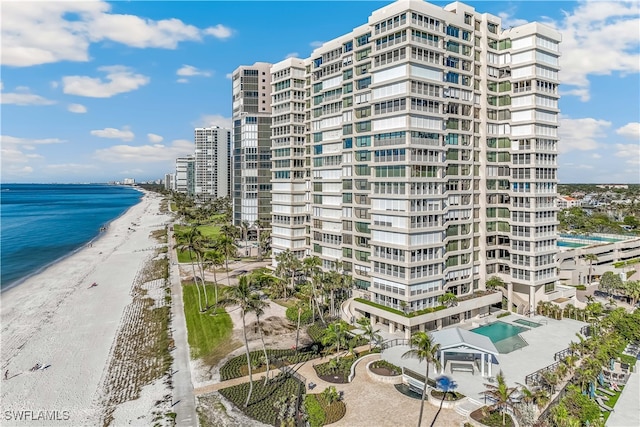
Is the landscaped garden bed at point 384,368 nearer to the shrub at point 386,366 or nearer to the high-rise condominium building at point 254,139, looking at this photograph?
the shrub at point 386,366

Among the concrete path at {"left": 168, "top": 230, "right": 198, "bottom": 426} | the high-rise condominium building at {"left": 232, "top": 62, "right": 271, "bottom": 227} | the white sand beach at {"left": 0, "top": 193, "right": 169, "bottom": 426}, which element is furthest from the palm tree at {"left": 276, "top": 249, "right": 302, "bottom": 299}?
the high-rise condominium building at {"left": 232, "top": 62, "right": 271, "bottom": 227}

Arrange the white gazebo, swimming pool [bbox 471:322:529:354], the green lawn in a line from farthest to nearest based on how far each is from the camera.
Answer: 1. swimming pool [bbox 471:322:529:354]
2. the green lawn
3. the white gazebo

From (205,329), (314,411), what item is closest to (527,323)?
(314,411)

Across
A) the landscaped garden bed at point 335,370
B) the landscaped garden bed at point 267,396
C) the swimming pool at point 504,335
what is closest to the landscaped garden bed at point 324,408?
the landscaped garden bed at point 267,396

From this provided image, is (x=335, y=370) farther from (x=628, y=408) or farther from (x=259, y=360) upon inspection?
A: (x=628, y=408)

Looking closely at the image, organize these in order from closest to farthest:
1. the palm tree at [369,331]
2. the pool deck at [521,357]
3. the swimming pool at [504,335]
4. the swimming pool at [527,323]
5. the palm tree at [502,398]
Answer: the palm tree at [502,398]
the pool deck at [521,357]
the palm tree at [369,331]
the swimming pool at [504,335]
the swimming pool at [527,323]

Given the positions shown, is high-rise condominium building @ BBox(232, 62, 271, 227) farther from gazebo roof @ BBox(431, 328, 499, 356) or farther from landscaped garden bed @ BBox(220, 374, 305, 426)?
gazebo roof @ BBox(431, 328, 499, 356)
